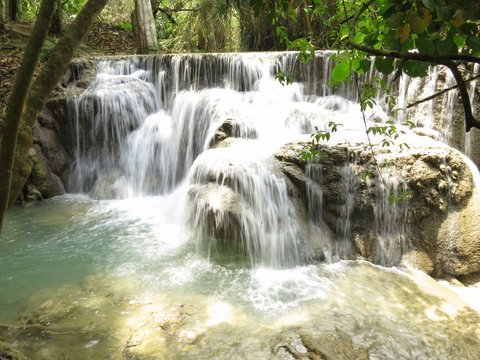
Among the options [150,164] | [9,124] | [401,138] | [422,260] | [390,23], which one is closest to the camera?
[390,23]

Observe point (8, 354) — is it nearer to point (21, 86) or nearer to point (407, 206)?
point (21, 86)

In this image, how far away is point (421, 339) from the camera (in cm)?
334

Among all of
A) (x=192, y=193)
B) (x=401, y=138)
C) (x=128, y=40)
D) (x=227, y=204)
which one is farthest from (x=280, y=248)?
(x=128, y=40)

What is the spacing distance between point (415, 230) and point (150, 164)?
522cm

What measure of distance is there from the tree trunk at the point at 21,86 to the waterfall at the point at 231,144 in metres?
3.02

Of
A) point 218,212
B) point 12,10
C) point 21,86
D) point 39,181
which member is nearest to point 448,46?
point 21,86

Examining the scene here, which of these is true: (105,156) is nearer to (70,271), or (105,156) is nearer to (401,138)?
(70,271)

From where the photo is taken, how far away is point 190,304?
3725 millimetres

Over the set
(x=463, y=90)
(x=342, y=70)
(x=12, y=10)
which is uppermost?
(x=12, y=10)

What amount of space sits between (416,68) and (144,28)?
11.1m

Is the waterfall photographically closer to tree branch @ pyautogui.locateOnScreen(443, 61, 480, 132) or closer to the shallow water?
the shallow water

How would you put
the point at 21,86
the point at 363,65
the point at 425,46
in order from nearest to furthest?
the point at 425,46, the point at 363,65, the point at 21,86

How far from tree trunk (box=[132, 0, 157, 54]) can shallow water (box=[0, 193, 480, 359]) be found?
23.3ft

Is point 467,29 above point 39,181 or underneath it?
above
